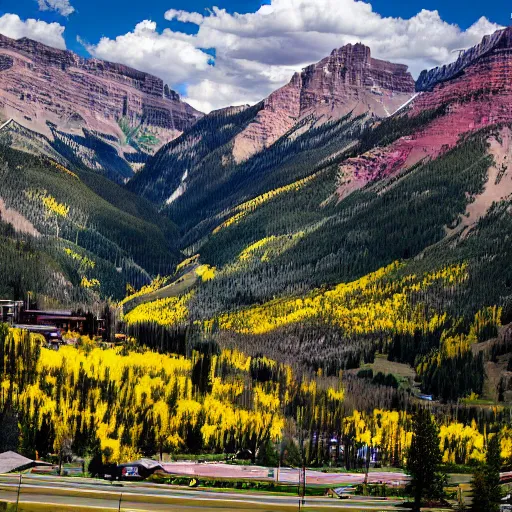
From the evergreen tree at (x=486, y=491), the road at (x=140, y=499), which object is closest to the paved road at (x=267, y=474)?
the road at (x=140, y=499)

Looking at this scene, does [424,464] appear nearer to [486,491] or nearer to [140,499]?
[486,491]

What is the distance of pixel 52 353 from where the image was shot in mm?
182875

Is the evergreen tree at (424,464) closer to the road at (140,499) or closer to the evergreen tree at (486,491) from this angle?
the road at (140,499)

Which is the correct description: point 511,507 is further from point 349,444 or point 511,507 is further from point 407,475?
point 349,444

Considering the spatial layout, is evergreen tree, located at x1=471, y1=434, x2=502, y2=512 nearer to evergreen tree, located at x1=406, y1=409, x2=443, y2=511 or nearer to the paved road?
evergreen tree, located at x1=406, y1=409, x2=443, y2=511

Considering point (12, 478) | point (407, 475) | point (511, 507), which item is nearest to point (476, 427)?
point (407, 475)

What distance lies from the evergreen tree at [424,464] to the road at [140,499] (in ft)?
11.0

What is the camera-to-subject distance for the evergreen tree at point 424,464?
136750mm

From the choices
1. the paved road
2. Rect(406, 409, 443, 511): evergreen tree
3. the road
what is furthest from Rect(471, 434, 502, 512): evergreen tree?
the paved road

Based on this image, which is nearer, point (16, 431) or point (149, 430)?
point (16, 431)

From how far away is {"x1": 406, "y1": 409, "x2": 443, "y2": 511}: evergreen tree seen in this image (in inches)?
5384

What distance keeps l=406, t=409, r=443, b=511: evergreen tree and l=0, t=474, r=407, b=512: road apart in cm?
334

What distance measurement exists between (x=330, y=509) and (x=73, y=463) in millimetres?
36454

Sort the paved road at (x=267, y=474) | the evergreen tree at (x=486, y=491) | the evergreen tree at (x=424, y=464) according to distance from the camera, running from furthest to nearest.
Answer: the paved road at (x=267, y=474) < the evergreen tree at (x=424, y=464) < the evergreen tree at (x=486, y=491)
